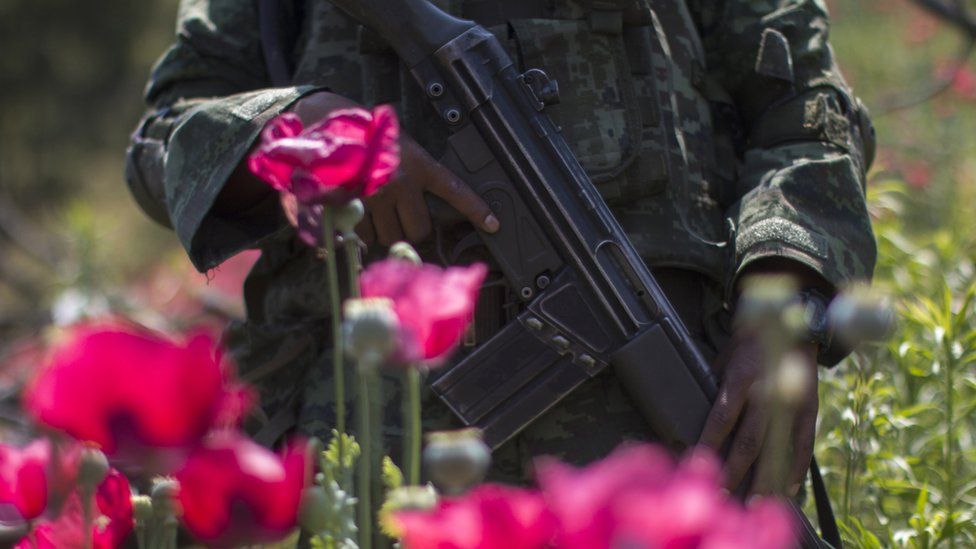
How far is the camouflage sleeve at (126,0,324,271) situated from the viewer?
1763 mm

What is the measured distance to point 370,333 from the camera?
0.85 meters

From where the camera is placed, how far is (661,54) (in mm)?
2006

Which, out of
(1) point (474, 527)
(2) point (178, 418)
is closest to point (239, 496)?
(2) point (178, 418)

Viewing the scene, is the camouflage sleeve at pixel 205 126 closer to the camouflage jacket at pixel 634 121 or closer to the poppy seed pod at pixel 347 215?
the camouflage jacket at pixel 634 121

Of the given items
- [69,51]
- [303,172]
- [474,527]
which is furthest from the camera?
[69,51]

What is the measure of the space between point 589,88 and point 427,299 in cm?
106


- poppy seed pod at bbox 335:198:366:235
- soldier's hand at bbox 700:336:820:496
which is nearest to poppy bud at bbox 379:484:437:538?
poppy seed pod at bbox 335:198:366:235

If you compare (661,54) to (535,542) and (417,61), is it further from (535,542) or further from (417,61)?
(535,542)

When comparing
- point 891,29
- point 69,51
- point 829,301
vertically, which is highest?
point 829,301

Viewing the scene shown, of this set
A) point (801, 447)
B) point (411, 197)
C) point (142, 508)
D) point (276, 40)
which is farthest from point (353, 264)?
point (276, 40)

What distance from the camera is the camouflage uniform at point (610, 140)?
1845mm

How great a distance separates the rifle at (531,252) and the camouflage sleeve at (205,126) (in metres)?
0.19

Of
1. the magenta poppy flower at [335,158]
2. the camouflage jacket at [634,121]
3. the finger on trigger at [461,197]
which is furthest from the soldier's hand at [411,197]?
the magenta poppy flower at [335,158]

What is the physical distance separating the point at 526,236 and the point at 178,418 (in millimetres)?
1045
